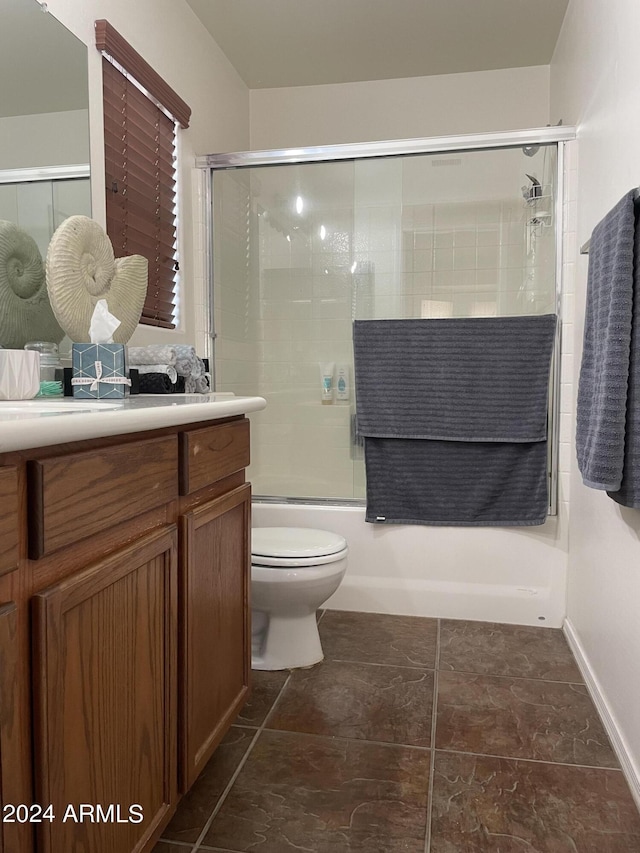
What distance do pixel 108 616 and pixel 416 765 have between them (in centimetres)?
101

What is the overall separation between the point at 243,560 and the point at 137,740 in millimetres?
598

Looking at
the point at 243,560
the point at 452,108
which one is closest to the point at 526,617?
the point at 243,560

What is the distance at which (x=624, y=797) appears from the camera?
1532mm

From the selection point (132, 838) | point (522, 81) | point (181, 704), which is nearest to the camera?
point (132, 838)

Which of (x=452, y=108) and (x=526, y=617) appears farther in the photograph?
(x=452, y=108)

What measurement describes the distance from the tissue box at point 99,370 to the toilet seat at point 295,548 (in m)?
0.80

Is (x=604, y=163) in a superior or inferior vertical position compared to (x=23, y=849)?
superior

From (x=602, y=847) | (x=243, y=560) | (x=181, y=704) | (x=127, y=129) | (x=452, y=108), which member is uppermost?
(x=452, y=108)

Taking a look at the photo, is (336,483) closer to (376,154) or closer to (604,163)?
(376,154)

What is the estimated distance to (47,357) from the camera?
1.70m

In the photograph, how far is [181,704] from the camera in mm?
1305

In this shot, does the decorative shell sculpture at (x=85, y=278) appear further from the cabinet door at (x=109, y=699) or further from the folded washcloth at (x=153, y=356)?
the cabinet door at (x=109, y=699)

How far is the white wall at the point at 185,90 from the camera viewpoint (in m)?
2.00

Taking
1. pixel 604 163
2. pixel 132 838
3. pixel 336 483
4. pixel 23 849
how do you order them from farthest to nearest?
1. pixel 336 483
2. pixel 604 163
3. pixel 132 838
4. pixel 23 849
